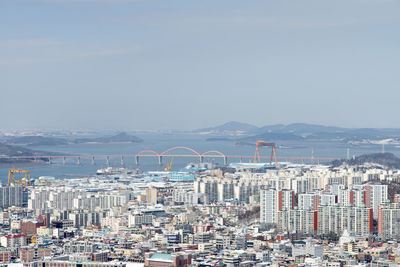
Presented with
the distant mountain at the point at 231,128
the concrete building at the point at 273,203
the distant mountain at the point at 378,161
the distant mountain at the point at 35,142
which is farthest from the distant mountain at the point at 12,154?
the distant mountain at the point at 231,128

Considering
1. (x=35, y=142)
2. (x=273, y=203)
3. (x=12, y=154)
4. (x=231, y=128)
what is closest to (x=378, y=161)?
(x=273, y=203)

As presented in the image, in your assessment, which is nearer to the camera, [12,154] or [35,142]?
[12,154]

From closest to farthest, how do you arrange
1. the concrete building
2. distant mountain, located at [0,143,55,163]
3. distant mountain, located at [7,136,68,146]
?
the concrete building → distant mountain, located at [0,143,55,163] → distant mountain, located at [7,136,68,146]

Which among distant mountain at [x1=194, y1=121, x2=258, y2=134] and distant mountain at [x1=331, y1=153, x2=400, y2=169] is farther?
distant mountain at [x1=194, y1=121, x2=258, y2=134]

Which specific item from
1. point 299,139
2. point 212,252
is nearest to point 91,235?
A: point 212,252

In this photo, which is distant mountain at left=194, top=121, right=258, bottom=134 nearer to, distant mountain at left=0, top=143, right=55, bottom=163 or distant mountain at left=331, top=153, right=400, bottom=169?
distant mountain at left=0, top=143, right=55, bottom=163

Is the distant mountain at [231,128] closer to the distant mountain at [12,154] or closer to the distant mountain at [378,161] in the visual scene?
the distant mountain at [12,154]

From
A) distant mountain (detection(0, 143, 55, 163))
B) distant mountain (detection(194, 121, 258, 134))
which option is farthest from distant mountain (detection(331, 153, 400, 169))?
distant mountain (detection(194, 121, 258, 134))

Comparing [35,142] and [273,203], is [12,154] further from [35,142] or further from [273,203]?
[273,203]

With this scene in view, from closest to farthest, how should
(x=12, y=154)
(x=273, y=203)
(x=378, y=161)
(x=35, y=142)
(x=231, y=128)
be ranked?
(x=273, y=203), (x=378, y=161), (x=12, y=154), (x=35, y=142), (x=231, y=128)

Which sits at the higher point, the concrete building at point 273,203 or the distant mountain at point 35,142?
the distant mountain at point 35,142

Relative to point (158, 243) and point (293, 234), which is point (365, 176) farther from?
point (158, 243)
